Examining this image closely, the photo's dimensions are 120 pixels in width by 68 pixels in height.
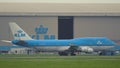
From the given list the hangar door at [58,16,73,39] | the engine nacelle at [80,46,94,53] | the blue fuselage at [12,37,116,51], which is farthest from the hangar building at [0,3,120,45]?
the engine nacelle at [80,46,94,53]

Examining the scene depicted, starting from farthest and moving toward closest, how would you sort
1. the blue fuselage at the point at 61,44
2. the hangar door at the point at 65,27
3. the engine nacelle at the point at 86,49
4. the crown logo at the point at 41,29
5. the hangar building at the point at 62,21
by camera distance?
the hangar door at the point at 65,27 < the crown logo at the point at 41,29 < the hangar building at the point at 62,21 < the blue fuselage at the point at 61,44 < the engine nacelle at the point at 86,49

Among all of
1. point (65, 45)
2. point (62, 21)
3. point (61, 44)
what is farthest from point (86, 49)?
point (62, 21)

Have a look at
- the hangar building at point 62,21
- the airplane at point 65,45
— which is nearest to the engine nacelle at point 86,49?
the airplane at point 65,45

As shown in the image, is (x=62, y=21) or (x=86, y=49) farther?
(x=62, y=21)

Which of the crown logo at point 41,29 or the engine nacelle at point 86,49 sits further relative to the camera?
the crown logo at point 41,29

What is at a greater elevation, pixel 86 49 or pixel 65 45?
pixel 65 45

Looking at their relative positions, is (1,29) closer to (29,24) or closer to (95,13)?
(29,24)

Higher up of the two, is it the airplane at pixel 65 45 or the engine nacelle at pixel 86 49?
the airplane at pixel 65 45

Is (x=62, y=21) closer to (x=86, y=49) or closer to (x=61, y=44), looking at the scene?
(x=61, y=44)

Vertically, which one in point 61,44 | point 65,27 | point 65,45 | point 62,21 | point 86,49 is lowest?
point 86,49

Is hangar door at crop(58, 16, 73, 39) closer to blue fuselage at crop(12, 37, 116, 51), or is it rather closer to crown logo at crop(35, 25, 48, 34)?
crown logo at crop(35, 25, 48, 34)

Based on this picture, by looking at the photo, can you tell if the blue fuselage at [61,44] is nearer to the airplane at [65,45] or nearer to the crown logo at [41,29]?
the airplane at [65,45]

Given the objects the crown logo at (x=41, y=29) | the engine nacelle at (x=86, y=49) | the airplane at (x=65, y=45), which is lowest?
the engine nacelle at (x=86, y=49)

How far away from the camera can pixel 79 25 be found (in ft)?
431
